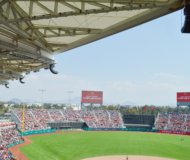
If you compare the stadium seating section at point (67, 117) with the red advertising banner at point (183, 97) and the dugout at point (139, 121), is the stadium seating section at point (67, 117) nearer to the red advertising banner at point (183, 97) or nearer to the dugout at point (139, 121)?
the dugout at point (139, 121)

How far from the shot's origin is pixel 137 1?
500cm

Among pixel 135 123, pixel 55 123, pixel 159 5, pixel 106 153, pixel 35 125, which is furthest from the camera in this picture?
pixel 135 123

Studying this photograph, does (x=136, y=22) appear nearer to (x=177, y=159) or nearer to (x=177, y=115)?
(x=177, y=159)

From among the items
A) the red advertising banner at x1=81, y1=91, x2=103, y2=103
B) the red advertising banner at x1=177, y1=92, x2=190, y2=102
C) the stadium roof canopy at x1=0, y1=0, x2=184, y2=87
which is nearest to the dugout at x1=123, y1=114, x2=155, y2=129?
the red advertising banner at x1=177, y1=92, x2=190, y2=102

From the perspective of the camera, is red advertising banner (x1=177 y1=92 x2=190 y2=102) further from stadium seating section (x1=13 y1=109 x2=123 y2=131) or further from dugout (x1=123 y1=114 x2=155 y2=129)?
stadium seating section (x1=13 y1=109 x2=123 y2=131)

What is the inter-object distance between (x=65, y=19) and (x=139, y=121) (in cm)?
6108

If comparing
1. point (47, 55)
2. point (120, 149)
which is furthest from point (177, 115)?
point (47, 55)

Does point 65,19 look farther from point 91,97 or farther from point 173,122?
point 91,97

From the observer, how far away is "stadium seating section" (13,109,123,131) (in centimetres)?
5256

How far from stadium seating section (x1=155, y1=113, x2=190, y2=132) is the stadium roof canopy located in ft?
192

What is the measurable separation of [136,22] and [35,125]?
5133 cm

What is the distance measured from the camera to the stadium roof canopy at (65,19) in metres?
4.88

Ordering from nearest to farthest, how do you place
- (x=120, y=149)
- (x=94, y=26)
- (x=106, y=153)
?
(x=94, y=26) < (x=106, y=153) < (x=120, y=149)

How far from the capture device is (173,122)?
61.5 m
